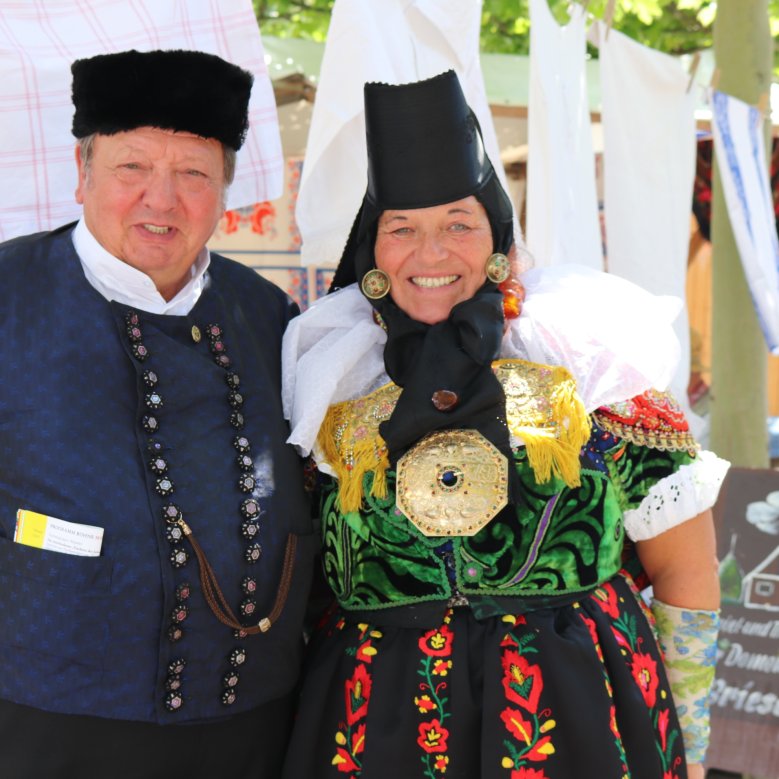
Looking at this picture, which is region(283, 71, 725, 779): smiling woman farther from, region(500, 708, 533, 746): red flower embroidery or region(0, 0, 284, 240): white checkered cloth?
region(0, 0, 284, 240): white checkered cloth

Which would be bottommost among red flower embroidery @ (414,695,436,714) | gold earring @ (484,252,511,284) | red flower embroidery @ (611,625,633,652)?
red flower embroidery @ (414,695,436,714)

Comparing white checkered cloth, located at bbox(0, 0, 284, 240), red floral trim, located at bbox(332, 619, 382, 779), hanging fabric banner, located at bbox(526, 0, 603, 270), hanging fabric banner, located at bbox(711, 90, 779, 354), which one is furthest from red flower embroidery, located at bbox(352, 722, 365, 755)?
hanging fabric banner, located at bbox(711, 90, 779, 354)

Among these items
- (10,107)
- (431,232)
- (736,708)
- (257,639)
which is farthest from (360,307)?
(736,708)

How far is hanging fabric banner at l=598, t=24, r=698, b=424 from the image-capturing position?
334 cm

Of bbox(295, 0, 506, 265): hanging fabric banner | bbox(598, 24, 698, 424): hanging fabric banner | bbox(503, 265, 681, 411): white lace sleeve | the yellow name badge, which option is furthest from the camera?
bbox(598, 24, 698, 424): hanging fabric banner

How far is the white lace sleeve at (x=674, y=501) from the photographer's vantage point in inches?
77.0

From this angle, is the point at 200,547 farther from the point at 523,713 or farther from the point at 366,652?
the point at 523,713

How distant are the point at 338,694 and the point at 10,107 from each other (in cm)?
149

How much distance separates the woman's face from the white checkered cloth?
2.65ft

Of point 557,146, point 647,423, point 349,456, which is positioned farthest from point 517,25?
point 349,456

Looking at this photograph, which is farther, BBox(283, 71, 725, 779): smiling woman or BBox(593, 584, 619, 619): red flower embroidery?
BBox(593, 584, 619, 619): red flower embroidery

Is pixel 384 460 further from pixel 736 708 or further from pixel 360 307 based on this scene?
pixel 736 708

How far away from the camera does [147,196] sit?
1.88 m

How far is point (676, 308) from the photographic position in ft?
6.75
